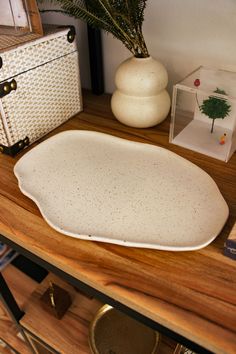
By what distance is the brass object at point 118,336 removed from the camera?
82 centimetres

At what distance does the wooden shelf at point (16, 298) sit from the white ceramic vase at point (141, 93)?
0.67m

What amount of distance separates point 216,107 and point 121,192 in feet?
1.03

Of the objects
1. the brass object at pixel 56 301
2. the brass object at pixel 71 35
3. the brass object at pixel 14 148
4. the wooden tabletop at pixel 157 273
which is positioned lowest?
the brass object at pixel 56 301

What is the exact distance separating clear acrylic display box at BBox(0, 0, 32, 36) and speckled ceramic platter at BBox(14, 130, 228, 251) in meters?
0.28

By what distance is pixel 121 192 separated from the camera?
1.98 feet

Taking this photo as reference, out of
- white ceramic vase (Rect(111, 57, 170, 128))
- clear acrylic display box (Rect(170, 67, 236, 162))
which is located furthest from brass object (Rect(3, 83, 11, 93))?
clear acrylic display box (Rect(170, 67, 236, 162))

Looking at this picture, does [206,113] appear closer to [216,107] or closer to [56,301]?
[216,107]

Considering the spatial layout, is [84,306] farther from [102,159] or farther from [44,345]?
[102,159]

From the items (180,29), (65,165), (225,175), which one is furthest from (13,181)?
(180,29)

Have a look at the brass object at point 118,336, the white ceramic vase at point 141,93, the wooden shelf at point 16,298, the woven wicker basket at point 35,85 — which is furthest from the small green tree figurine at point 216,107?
the wooden shelf at point 16,298

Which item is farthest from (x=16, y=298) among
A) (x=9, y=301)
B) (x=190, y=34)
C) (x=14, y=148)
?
(x=190, y=34)

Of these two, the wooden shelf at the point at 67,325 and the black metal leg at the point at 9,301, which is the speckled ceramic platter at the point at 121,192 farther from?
the wooden shelf at the point at 67,325

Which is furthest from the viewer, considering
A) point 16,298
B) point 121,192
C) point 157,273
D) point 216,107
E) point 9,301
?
point 16,298

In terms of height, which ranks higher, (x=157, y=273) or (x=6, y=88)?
(x=6, y=88)
